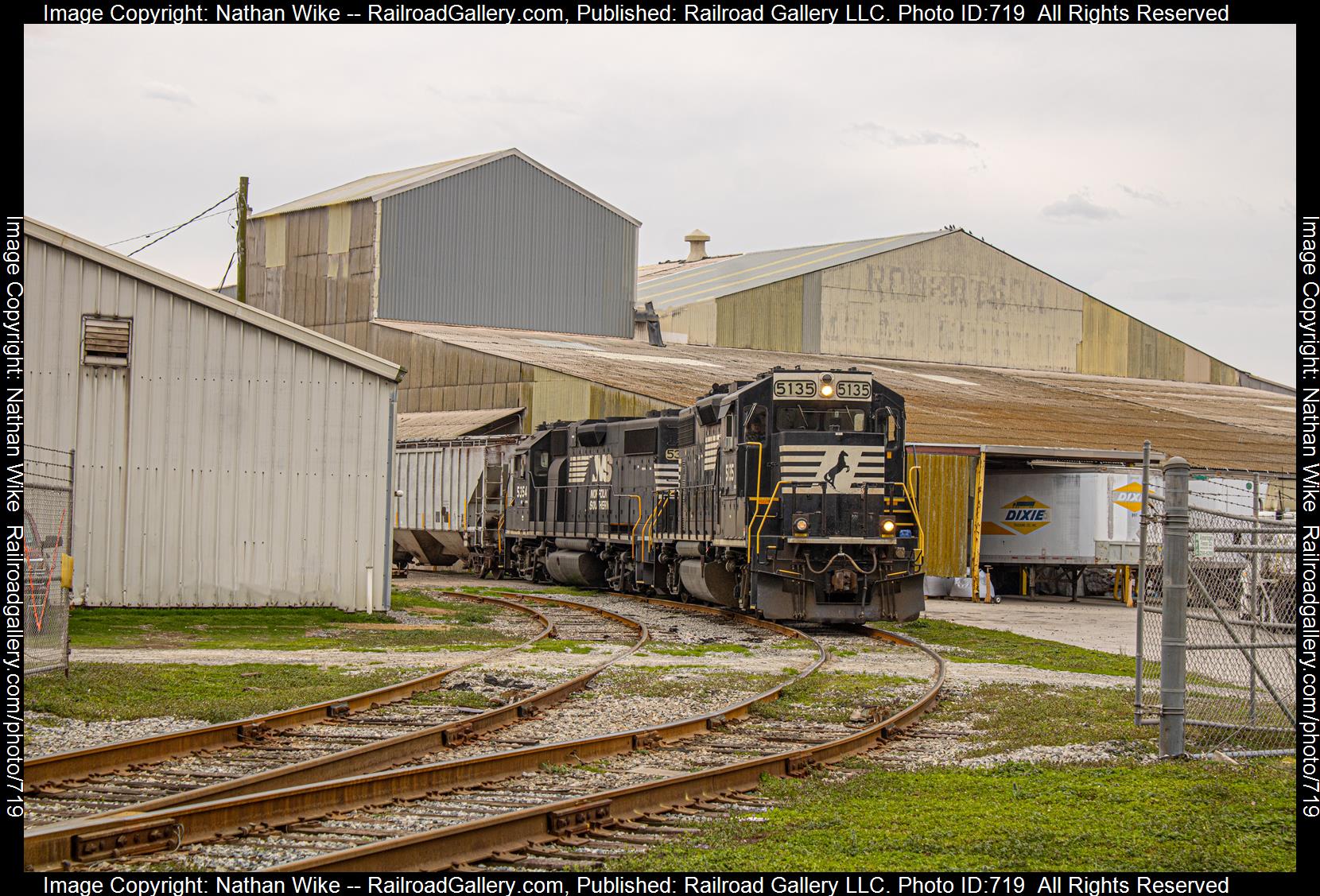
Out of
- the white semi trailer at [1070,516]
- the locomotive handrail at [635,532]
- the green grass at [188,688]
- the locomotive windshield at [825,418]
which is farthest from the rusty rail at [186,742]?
the white semi trailer at [1070,516]

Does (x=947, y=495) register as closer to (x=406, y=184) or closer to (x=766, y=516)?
(x=766, y=516)

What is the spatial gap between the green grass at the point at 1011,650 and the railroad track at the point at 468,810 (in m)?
6.91

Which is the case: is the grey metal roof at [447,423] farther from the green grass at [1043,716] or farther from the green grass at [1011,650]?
the green grass at [1043,716]

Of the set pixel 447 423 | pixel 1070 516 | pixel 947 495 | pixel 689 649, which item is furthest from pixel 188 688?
pixel 447 423

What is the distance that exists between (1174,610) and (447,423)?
104 feet

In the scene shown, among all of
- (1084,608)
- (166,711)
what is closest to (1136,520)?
(1084,608)

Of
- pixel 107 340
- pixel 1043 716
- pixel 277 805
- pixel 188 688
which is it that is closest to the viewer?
pixel 277 805

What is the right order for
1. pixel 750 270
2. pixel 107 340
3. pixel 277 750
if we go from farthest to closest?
1. pixel 750 270
2. pixel 107 340
3. pixel 277 750

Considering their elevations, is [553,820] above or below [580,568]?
below

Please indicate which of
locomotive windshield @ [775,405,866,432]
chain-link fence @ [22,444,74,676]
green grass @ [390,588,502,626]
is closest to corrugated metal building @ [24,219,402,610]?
green grass @ [390,588,502,626]

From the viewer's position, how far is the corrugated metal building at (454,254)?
45.9 metres

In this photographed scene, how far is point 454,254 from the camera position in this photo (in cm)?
4725
